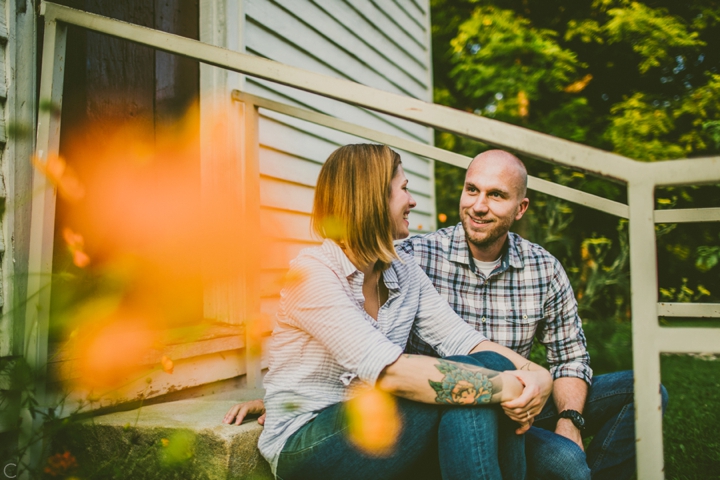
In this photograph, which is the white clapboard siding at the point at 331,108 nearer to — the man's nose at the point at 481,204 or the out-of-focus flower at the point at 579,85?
the man's nose at the point at 481,204

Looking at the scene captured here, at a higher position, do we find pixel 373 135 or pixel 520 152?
pixel 373 135

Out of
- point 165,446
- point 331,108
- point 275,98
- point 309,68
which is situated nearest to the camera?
point 165,446

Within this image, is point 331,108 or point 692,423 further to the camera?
point 331,108

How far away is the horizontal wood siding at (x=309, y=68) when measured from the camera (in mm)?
2686

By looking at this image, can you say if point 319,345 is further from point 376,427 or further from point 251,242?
point 251,242

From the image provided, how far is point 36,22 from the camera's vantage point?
1680 millimetres

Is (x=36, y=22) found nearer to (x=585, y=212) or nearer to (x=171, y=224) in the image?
(x=171, y=224)

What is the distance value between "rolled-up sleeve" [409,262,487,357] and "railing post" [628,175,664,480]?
0.79m

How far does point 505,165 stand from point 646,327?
1.24m

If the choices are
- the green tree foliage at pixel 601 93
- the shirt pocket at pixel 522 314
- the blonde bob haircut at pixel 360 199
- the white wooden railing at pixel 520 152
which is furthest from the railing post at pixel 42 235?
the green tree foliage at pixel 601 93

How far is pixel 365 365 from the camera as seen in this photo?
54.1 inches

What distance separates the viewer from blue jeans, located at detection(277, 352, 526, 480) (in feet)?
4.44

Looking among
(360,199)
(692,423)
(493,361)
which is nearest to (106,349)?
(360,199)

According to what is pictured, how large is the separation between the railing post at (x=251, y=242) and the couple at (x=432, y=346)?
0.68 m
